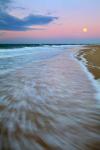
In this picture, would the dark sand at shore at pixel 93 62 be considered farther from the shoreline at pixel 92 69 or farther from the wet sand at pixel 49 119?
the wet sand at pixel 49 119

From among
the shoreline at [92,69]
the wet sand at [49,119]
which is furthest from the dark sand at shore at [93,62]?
the wet sand at [49,119]

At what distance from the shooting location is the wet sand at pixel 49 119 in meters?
3.35

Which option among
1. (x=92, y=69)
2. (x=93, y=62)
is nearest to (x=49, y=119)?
(x=92, y=69)

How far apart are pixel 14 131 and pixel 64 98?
2.40 metres

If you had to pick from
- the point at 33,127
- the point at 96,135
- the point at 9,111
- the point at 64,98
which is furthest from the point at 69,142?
the point at 64,98

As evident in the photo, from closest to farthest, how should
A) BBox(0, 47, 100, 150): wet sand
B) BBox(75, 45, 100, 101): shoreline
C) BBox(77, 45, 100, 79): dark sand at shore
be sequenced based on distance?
BBox(0, 47, 100, 150): wet sand → BBox(75, 45, 100, 101): shoreline → BBox(77, 45, 100, 79): dark sand at shore

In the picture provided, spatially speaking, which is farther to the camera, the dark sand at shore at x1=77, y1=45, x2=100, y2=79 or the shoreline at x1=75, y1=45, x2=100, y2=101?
the dark sand at shore at x1=77, y1=45, x2=100, y2=79

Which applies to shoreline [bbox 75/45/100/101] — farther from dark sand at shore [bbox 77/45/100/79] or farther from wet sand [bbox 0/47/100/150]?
wet sand [bbox 0/47/100/150]

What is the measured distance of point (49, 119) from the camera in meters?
4.33

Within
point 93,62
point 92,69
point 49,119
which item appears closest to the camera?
point 49,119

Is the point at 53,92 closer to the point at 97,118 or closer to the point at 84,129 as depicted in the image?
the point at 97,118

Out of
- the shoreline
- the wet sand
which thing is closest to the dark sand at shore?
the shoreline

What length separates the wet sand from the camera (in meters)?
3.35

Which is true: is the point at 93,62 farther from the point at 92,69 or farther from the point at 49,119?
the point at 49,119
